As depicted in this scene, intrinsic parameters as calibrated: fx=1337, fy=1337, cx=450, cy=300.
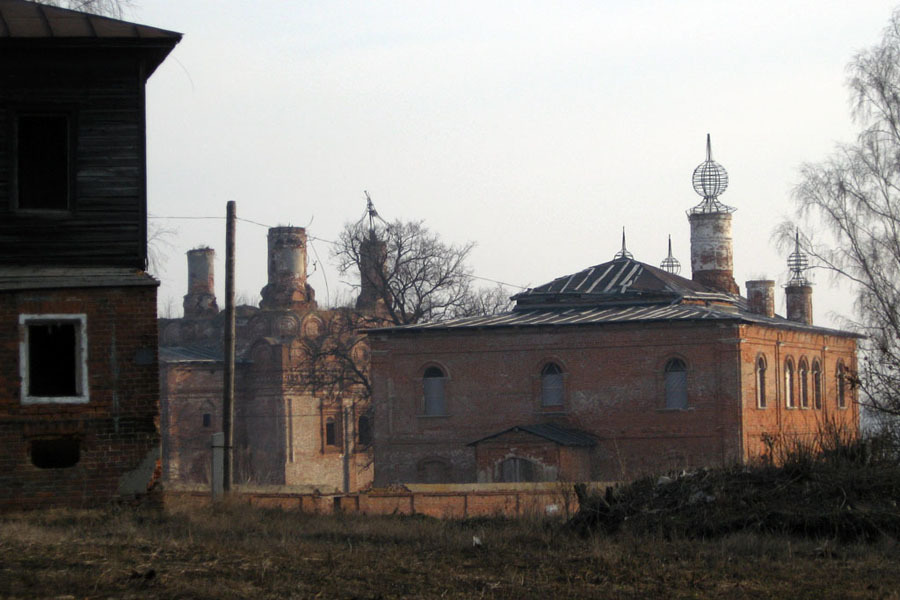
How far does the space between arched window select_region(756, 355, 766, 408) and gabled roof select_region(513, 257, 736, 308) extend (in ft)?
12.5

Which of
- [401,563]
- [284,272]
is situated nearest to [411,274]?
[284,272]

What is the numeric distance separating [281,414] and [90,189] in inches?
1329

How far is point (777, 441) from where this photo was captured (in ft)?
54.6

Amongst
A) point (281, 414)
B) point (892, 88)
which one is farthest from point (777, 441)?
point (281, 414)

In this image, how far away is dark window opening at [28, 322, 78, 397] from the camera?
1616 cm

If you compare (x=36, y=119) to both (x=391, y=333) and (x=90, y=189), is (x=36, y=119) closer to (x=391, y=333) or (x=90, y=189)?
(x=90, y=189)

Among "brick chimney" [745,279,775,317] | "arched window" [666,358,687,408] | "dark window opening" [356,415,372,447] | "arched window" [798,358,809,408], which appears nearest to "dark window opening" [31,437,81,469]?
"arched window" [666,358,687,408]

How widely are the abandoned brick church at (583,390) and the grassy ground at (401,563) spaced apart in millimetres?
20669

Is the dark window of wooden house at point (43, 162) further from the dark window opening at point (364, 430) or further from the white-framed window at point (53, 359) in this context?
the dark window opening at point (364, 430)

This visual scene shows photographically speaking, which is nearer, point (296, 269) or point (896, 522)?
point (896, 522)

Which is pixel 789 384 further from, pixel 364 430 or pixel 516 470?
pixel 364 430

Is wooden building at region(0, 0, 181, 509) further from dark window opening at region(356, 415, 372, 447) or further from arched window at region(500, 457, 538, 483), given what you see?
dark window opening at region(356, 415, 372, 447)

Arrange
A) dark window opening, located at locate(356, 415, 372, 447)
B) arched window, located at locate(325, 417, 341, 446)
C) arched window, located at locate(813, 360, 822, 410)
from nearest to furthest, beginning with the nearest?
arched window, located at locate(813, 360, 822, 410), arched window, located at locate(325, 417, 341, 446), dark window opening, located at locate(356, 415, 372, 447)

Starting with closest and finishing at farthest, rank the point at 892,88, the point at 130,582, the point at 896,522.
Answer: the point at 130,582 < the point at 896,522 < the point at 892,88
